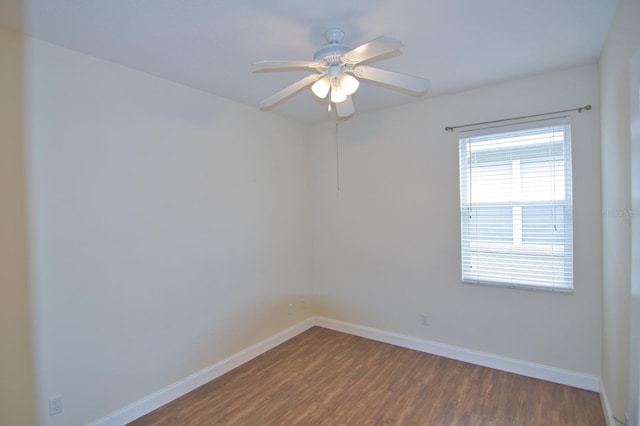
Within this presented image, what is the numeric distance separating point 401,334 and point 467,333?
688 millimetres

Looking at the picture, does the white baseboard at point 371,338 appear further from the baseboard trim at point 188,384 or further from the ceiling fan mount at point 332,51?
the ceiling fan mount at point 332,51

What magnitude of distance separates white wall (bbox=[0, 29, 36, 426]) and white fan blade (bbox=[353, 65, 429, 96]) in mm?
2007

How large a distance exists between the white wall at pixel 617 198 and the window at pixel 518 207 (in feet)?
0.94

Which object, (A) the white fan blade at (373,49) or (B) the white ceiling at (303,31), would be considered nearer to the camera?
(A) the white fan blade at (373,49)

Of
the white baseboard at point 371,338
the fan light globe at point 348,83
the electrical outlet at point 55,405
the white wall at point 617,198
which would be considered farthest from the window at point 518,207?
the electrical outlet at point 55,405

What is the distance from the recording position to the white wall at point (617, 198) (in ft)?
5.67

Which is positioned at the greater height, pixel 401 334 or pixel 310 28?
pixel 310 28

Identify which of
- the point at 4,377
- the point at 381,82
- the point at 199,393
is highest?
the point at 381,82

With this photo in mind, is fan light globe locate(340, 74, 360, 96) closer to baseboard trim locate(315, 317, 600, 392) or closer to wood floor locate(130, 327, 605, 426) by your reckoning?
wood floor locate(130, 327, 605, 426)

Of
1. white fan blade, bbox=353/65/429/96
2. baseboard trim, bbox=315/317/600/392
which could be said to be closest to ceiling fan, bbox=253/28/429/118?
white fan blade, bbox=353/65/429/96

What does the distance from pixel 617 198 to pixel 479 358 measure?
6.10ft

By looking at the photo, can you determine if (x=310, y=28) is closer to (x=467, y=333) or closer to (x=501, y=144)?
(x=501, y=144)

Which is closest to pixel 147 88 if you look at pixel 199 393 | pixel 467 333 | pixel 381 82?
pixel 381 82

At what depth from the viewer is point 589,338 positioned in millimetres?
2646
